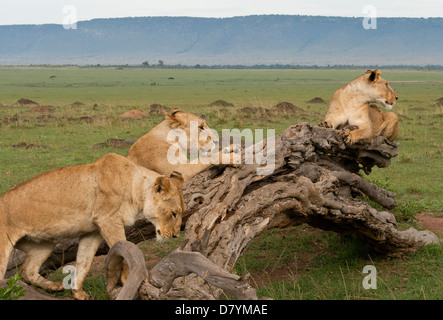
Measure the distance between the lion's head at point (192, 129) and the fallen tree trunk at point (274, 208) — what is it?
0.42 m

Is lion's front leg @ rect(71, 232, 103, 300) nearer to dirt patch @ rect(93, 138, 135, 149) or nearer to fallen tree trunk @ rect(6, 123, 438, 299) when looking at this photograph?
fallen tree trunk @ rect(6, 123, 438, 299)

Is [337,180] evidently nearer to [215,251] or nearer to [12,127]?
[215,251]

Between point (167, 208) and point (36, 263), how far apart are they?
4.50 ft

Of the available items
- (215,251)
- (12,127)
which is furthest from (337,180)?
(12,127)

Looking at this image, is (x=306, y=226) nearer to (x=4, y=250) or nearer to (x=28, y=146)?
(x=4, y=250)

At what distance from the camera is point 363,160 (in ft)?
24.1

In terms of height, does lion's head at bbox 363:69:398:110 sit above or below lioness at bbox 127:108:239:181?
above

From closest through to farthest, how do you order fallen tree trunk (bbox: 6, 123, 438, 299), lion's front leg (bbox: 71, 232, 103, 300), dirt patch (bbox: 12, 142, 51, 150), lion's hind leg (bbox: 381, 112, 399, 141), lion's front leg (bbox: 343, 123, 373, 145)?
fallen tree trunk (bbox: 6, 123, 438, 299) → lion's front leg (bbox: 71, 232, 103, 300) → lion's front leg (bbox: 343, 123, 373, 145) → lion's hind leg (bbox: 381, 112, 399, 141) → dirt patch (bbox: 12, 142, 51, 150)

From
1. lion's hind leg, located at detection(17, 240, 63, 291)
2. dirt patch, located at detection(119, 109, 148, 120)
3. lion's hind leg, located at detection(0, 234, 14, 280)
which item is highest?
lion's hind leg, located at detection(0, 234, 14, 280)

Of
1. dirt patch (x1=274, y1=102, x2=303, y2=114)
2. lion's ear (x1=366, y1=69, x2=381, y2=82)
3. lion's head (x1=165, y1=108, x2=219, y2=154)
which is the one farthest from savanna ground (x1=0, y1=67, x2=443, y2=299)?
dirt patch (x1=274, y1=102, x2=303, y2=114)

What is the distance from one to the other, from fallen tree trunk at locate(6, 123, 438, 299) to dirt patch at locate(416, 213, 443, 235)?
84 centimetres

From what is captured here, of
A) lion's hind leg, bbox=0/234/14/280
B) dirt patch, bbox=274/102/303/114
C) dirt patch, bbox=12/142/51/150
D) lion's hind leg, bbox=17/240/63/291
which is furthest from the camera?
dirt patch, bbox=274/102/303/114

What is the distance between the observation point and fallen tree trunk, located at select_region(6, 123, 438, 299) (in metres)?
4.11

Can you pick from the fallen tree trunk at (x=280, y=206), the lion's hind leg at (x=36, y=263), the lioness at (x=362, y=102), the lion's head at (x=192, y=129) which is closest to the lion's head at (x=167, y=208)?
the fallen tree trunk at (x=280, y=206)
